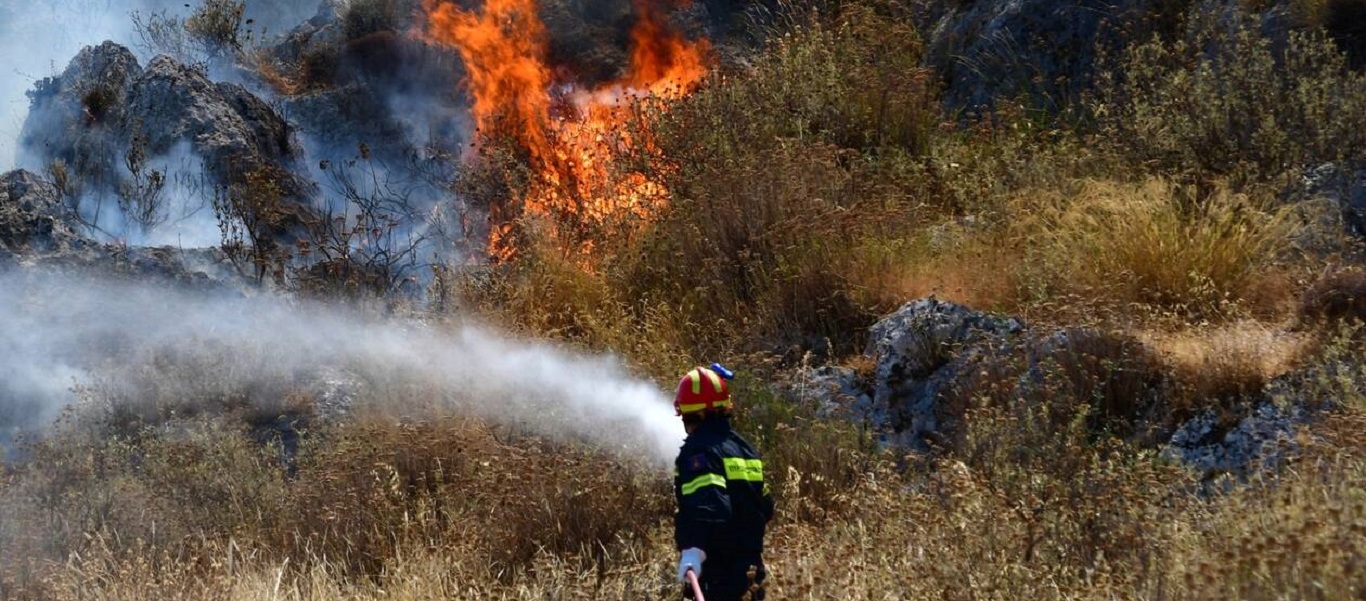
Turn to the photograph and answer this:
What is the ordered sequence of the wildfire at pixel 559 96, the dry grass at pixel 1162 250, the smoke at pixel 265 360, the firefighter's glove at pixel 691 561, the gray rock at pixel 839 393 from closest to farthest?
the firefighter's glove at pixel 691 561, the gray rock at pixel 839 393, the dry grass at pixel 1162 250, the smoke at pixel 265 360, the wildfire at pixel 559 96

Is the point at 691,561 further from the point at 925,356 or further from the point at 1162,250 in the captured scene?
the point at 1162,250

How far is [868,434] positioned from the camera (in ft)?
20.5

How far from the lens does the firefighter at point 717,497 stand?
178 inches

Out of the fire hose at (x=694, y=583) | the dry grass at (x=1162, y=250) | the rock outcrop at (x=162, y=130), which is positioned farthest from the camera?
the rock outcrop at (x=162, y=130)

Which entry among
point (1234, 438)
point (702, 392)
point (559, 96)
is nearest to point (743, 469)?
point (702, 392)

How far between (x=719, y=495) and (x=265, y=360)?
465cm

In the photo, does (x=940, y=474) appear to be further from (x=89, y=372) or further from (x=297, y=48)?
(x=297, y=48)

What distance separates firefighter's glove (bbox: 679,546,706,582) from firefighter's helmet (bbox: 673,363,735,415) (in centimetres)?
61

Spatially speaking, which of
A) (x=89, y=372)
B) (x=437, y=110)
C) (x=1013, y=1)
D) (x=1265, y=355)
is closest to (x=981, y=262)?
(x=1265, y=355)

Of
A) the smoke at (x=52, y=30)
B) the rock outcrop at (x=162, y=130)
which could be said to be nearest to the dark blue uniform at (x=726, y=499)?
the rock outcrop at (x=162, y=130)

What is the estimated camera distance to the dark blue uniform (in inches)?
180

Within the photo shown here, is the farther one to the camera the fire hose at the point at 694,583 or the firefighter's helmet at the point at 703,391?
the firefighter's helmet at the point at 703,391

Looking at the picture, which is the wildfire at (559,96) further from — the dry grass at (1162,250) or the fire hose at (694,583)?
the fire hose at (694,583)

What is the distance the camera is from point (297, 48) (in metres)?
14.7
